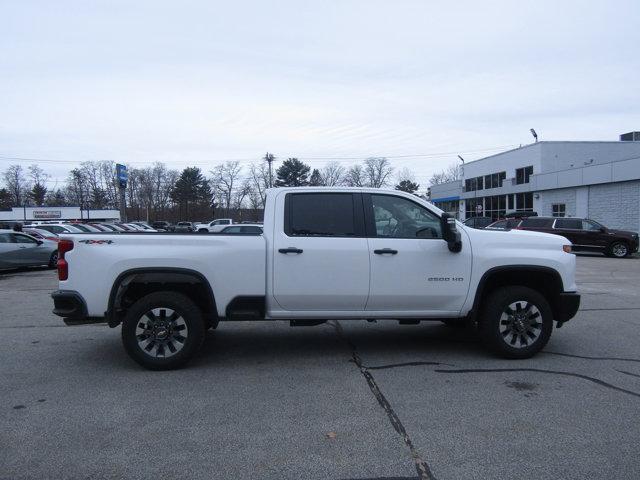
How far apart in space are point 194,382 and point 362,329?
3.14 meters

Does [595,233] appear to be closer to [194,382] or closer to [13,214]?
[194,382]

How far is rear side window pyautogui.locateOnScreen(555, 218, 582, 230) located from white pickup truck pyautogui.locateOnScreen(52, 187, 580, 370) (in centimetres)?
1875

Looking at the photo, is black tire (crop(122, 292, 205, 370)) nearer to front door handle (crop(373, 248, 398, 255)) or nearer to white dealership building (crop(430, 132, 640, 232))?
front door handle (crop(373, 248, 398, 255))

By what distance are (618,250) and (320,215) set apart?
846 inches

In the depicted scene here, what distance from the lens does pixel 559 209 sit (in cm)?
3731

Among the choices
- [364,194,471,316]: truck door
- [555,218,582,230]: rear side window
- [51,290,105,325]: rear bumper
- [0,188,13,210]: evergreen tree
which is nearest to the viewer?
[51,290,105,325]: rear bumper

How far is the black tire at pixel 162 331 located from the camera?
5.48 m

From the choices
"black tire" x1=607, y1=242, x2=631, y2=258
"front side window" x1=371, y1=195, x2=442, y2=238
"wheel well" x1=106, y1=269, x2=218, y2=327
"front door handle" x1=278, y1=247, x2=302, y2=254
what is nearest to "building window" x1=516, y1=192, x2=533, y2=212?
"black tire" x1=607, y1=242, x2=631, y2=258

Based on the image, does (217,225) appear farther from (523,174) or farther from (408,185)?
(408,185)

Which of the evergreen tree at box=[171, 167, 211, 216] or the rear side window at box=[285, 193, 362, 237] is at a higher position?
the evergreen tree at box=[171, 167, 211, 216]

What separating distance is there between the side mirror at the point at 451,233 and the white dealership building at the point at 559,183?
1087 inches

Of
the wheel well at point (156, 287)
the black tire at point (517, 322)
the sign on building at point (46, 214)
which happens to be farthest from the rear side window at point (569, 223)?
the sign on building at point (46, 214)

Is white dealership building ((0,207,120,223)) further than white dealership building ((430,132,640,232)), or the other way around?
white dealership building ((0,207,120,223))

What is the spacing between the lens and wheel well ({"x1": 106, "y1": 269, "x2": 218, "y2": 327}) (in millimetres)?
5484
